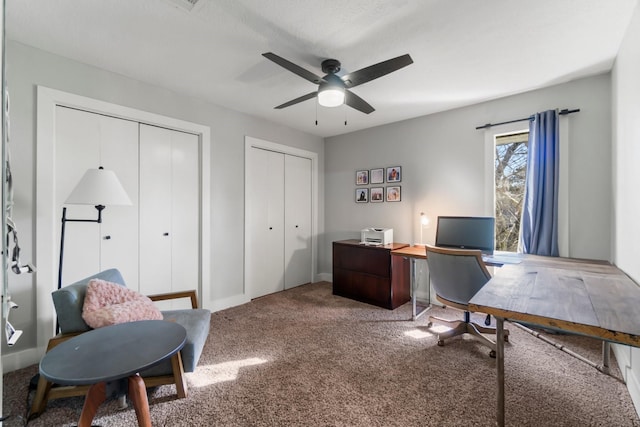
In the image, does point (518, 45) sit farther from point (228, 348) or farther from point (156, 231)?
point (156, 231)

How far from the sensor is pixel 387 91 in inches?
110

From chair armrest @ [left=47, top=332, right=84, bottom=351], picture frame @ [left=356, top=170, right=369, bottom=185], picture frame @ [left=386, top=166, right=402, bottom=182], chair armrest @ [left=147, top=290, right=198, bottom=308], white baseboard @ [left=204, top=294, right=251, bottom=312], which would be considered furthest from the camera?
picture frame @ [left=356, top=170, right=369, bottom=185]

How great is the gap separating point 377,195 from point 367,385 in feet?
8.81

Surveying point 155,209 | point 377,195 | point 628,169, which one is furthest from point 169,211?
point 628,169

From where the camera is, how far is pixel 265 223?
382 centimetres

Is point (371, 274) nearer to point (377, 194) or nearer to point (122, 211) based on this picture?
point (377, 194)

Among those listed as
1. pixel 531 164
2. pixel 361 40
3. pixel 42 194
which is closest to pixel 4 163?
pixel 42 194

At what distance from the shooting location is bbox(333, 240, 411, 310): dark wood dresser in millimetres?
3219

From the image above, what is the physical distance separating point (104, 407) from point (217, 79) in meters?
2.68

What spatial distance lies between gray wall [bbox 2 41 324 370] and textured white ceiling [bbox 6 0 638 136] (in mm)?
128

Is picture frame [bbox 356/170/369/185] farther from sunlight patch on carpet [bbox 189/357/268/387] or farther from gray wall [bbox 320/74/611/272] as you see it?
sunlight patch on carpet [bbox 189/357/268/387]

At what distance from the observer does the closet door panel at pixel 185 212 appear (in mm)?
2914

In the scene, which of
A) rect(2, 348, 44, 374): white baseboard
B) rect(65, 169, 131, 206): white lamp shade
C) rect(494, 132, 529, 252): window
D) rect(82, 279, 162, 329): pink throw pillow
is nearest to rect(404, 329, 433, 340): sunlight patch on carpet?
rect(494, 132, 529, 252): window

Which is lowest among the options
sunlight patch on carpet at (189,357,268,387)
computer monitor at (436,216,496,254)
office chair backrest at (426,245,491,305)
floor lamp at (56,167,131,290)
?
sunlight patch on carpet at (189,357,268,387)
